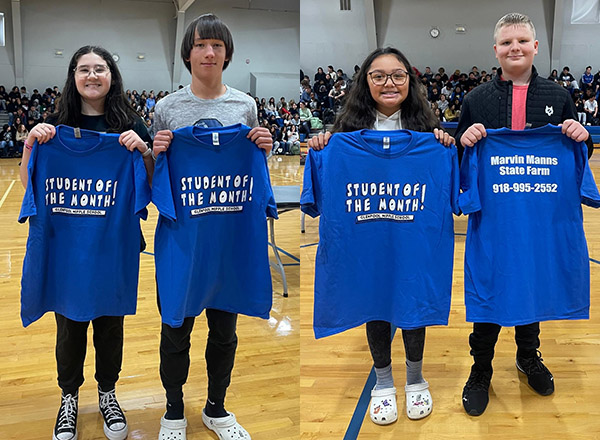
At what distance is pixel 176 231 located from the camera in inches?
72.6

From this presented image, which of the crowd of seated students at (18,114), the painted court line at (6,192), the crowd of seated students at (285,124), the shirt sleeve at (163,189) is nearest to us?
the shirt sleeve at (163,189)

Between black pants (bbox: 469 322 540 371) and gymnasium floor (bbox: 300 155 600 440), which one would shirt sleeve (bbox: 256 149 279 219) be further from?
black pants (bbox: 469 322 540 371)

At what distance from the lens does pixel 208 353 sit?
79.5 inches

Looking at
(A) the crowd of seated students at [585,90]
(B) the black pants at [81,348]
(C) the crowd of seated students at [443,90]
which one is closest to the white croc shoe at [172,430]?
(B) the black pants at [81,348]

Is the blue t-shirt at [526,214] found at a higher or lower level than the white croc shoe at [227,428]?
higher

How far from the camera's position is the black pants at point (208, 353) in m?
1.89

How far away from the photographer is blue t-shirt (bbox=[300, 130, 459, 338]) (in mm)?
1983

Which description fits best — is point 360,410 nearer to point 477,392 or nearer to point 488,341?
point 477,392

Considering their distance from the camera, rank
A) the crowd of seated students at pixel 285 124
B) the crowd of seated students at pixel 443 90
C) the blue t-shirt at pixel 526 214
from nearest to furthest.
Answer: the blue t-shirt at pixel 526 214
the crowd of seated students at pixel 443 90
the crowd of seated students at pixel 285 124

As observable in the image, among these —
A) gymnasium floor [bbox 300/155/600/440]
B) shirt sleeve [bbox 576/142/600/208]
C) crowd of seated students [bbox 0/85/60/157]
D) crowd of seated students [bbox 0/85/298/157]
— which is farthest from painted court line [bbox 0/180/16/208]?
shirt sleeve [bbox 576/142/600/208]

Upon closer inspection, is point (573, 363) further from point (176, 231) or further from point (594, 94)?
point (594, 94)

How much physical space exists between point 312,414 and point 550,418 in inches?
38.0

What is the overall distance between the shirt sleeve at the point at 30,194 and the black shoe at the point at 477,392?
1.85 metres

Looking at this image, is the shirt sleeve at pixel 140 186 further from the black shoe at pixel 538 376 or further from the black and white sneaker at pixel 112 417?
the black shoe at pixel 538 376
